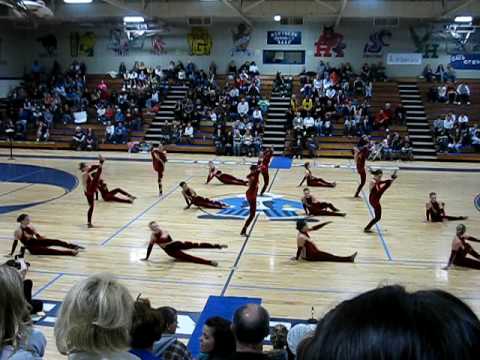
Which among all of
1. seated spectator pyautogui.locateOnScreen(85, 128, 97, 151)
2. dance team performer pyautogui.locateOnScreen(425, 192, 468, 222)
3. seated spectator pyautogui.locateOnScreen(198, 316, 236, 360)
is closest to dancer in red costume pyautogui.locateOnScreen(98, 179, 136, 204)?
dance team performer pyautogui.locateOnScreen(425, 192, 468, 222)

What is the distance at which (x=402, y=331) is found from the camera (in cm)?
→ 83

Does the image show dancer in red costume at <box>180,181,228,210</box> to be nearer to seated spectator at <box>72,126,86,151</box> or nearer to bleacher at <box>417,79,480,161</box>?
seated spectator at <box>72,126,86,151</box>

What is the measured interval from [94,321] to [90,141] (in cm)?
2786

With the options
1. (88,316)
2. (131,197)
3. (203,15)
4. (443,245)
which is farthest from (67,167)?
(88,316)

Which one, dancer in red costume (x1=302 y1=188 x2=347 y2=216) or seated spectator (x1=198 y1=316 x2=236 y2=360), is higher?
seated spectator (x1=198 y1=316 x2=236 y2=360)

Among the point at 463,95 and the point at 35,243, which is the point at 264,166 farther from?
the point at 463,95

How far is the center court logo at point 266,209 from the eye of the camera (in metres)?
14.7

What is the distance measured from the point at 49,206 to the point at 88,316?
14087 mm

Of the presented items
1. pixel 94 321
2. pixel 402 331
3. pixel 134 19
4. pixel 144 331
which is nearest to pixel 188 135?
pixel 134 19

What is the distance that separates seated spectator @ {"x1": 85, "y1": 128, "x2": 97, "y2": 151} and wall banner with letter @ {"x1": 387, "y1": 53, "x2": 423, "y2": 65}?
1832cm

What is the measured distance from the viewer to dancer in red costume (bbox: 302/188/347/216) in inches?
570

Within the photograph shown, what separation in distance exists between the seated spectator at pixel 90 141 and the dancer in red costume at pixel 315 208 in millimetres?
17335

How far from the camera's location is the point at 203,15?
1155 inches

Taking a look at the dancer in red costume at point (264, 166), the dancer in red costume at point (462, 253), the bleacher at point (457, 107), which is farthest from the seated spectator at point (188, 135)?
the dancer in red costume at point (462, 253)
